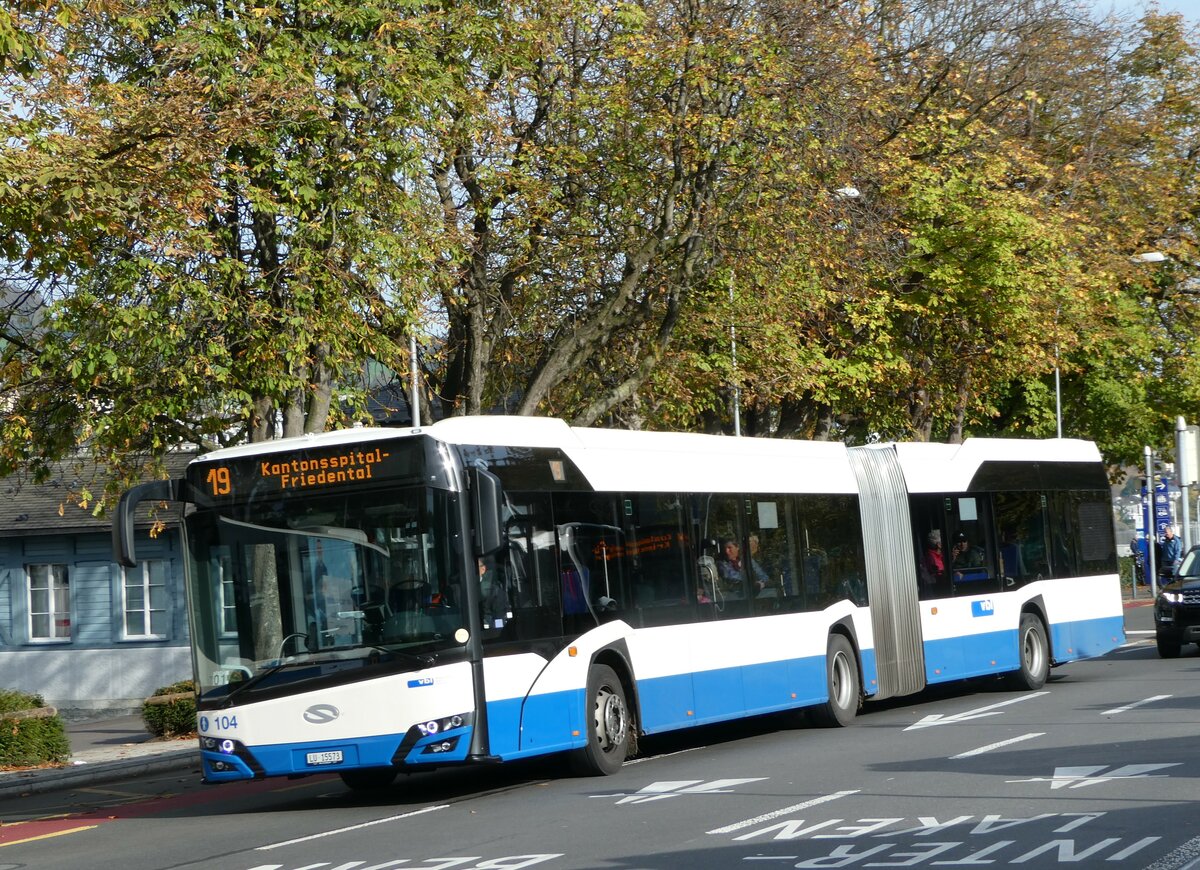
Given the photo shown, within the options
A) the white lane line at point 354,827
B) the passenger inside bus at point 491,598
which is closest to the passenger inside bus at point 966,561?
the passenger inside bus at point 491,598

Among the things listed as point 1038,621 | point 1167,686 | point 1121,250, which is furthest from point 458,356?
point 1121,250

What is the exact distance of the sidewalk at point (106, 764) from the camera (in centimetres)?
1822

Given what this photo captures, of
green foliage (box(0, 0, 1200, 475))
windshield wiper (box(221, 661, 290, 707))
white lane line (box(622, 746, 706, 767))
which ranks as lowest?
white lane line (box(622, 746, 706, 767))

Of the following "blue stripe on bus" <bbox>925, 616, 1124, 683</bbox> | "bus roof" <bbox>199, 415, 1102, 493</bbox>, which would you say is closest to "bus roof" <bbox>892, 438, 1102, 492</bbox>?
"bus roof" <bbox>199, 415, 1102, 493</bbox>

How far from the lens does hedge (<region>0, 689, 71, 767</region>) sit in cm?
1964

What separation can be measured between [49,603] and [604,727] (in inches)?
1009

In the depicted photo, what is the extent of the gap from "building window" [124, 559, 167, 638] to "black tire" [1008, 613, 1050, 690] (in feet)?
65.4

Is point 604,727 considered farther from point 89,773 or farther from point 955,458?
point 955,458

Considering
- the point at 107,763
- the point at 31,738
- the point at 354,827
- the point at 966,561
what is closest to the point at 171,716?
the point at 31,738

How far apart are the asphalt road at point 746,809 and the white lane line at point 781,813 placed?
0.09 ft

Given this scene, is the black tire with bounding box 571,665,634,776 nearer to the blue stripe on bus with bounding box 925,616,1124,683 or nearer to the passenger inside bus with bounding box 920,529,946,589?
the blue stripe on bus with bounding box 925,616,1124,683

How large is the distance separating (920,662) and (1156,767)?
24.8 ft

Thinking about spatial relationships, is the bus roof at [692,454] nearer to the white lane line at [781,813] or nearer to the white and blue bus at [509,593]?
the white and blue bus at [509,593]

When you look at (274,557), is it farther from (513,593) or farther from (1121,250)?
(1121,250)
